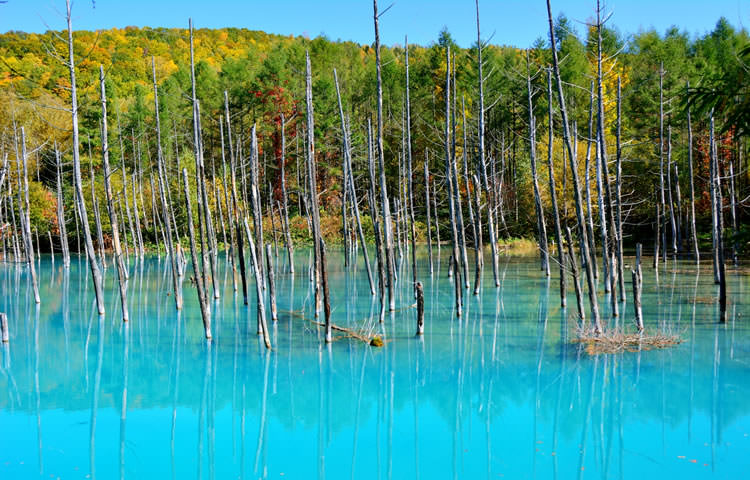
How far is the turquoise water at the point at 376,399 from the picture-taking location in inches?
298

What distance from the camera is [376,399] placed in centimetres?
988

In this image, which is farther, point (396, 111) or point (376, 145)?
point (396, 111)

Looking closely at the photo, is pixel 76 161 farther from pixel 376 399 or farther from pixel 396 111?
pixel 396 111

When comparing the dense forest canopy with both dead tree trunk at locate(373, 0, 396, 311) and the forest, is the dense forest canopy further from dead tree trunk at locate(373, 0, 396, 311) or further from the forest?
dead tree trunk at locate(373, 0, 396, 311)

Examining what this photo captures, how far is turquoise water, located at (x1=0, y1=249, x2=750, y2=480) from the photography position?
7.58 m

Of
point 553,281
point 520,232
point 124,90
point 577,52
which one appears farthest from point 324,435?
point 124,90

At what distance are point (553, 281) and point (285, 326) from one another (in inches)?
392

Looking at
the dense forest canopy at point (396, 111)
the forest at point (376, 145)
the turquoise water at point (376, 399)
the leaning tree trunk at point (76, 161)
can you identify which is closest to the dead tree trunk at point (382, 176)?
the turquoise water at point (376, 399)

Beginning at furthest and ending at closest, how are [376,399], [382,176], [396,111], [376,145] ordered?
[396,111] < [376,145] < [382,176] < [376,399]

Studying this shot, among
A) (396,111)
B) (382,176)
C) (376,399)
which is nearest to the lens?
(376,399)

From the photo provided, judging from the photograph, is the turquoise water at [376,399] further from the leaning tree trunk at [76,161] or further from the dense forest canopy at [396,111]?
the dense forest canopy at [396,111]

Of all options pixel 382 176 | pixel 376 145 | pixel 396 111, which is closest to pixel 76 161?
pixel 382 176

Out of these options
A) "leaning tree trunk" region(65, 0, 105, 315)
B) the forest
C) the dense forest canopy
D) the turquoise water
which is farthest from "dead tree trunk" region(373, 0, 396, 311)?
the dense forest canopy

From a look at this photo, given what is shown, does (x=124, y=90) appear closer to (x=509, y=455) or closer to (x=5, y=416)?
(x=5, y=416)
